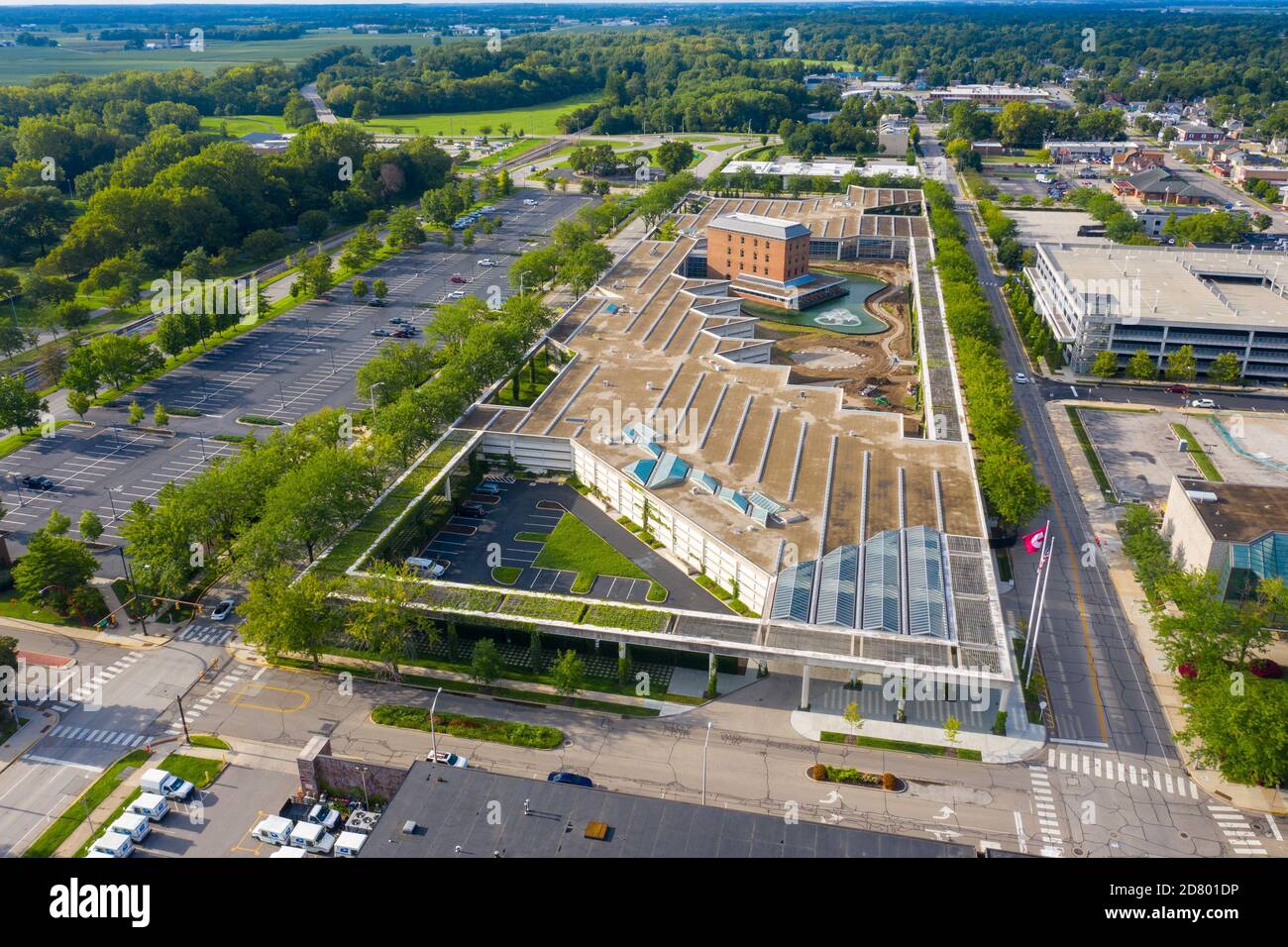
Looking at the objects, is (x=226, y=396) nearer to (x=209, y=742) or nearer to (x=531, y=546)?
(x=531, y=546)

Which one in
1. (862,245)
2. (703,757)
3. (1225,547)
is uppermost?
(862,245)

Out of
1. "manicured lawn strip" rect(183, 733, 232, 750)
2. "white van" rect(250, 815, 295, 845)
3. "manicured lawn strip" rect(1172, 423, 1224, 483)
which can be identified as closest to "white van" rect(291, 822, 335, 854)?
"white van" rect(250, 815, 295, 845)

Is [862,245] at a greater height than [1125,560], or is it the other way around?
[862,245]

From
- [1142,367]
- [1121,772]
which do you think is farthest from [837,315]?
[1121,772]

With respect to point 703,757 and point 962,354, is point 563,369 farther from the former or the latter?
point 703,757

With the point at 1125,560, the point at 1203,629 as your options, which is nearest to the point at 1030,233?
the point at 1125,560

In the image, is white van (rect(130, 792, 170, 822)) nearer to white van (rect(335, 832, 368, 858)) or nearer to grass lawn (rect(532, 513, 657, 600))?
white van (rect(335, 832, 368, 858))
